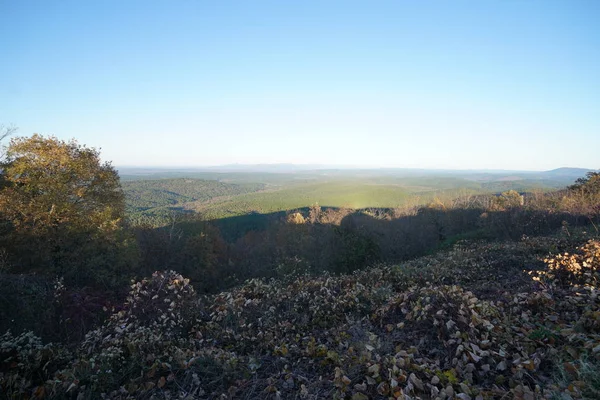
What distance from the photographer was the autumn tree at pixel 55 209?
1321 cm

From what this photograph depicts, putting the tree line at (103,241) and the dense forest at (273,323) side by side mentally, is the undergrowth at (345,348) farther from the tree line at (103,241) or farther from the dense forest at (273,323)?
the tree line at (103,241)

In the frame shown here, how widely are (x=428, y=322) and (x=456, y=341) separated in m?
0.80

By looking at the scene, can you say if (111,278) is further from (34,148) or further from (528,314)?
(528,314)

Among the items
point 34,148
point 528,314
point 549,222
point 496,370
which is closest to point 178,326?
point 496,370

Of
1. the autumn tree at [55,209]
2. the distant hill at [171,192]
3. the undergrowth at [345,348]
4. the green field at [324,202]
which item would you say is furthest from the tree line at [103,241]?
the distant hill at [171,192]

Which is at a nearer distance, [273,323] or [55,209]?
[273,323]

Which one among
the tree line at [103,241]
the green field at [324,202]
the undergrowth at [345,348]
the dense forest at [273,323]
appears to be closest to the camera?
Answer: the undergrowth at [345,348]

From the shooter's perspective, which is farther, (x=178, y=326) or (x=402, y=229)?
(x=402, y=229)

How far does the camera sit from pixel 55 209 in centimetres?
1384

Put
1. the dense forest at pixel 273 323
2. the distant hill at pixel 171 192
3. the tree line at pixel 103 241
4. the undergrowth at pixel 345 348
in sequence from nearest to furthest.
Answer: the undergrowth at pixel 345 348 < the dense forest at pixel 273 323 < the tree line at pixel 103 241 < the distant hill at pixel 171 192

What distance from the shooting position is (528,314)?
16.1 feet

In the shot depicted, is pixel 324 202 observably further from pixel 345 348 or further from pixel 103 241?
pixel 345 348

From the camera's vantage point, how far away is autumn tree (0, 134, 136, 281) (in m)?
13.2

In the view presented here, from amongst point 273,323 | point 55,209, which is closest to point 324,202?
point 55,209
